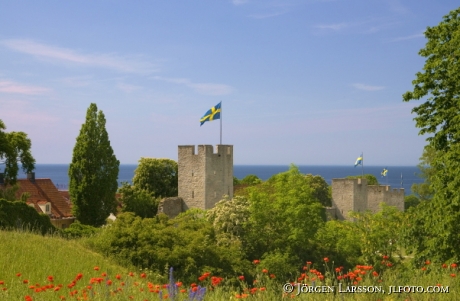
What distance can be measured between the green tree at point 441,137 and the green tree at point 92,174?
19.3 metres

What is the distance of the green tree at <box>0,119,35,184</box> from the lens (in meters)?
29.4

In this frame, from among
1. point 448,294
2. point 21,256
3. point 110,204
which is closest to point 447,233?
point 448,294

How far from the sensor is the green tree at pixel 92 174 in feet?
102

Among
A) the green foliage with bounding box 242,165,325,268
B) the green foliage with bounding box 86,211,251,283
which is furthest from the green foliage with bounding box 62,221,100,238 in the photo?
the green foliage with bounding box 242,165,325,268

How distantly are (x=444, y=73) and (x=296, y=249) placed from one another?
10494 mm

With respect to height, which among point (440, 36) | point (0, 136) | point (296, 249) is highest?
point (440, 36)

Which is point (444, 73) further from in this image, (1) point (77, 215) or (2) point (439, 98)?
(1) point (77, 215)

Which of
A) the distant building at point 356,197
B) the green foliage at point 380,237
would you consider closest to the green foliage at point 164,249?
the green foliage at point 380,237

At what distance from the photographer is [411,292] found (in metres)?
6.95

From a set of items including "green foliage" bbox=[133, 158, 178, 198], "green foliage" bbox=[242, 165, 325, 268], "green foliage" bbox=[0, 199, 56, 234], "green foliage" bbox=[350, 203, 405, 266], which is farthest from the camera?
"green foliage" bbox=[133, 158, 178, 198]

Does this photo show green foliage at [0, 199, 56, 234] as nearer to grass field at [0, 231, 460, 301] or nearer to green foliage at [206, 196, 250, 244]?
grass field at [0, 231, 460, 301]

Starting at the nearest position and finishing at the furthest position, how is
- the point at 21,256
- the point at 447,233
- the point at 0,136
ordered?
the point at 21,256 < the point at 447,233 < the point at 0,136

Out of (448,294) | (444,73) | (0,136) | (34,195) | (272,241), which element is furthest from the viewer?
(34,195)

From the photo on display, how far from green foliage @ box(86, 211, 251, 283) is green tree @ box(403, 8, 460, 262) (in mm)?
5703
